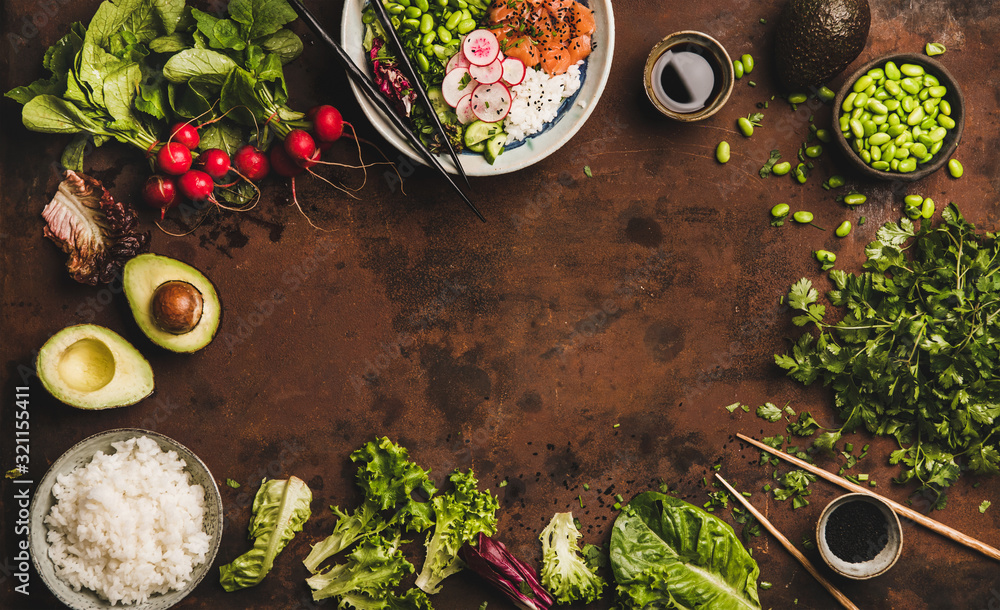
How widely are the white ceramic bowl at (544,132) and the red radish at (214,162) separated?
2.31 ft

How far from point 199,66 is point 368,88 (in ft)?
2.53

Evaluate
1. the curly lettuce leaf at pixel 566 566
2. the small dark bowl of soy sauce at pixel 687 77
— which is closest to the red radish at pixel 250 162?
the small dark bowl of soy sauce at pixel 687 77

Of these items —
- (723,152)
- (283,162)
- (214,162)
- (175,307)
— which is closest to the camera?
(175,307)

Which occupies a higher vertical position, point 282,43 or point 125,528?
point 282,43

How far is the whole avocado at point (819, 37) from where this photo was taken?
2.43 m

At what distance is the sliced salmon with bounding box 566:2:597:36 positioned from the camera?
8.00 ft

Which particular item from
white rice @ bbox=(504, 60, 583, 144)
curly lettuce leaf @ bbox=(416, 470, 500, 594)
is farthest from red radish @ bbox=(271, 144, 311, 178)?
curly lettuce leaf @ bbox=(416, 470, 500, 594)

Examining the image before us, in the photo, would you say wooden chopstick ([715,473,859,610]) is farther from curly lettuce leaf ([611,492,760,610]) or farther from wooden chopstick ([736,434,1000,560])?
wooden chopstick ([736,434,1000,560])

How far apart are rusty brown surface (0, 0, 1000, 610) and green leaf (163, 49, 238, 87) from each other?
0.33 metres

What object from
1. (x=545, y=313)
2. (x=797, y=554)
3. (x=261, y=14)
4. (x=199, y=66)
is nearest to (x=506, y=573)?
(x=545, y=313)

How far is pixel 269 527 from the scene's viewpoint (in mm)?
2582

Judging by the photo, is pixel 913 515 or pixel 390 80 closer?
pixel 390 80

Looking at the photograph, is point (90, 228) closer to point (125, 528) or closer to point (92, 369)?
point (92, 369)

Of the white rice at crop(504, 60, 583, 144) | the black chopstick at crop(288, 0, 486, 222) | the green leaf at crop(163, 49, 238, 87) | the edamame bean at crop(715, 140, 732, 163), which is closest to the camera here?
the black chopstick at crop(288, 0, 486, 222)
